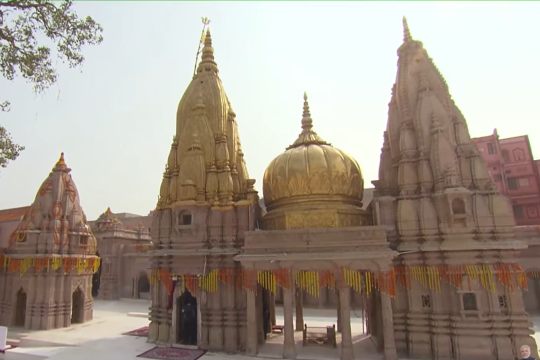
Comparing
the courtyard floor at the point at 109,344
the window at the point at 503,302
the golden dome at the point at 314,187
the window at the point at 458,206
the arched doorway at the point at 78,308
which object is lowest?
the courtyard floor at the point at 109,344

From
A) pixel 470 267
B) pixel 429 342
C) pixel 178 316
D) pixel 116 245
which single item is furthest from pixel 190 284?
pixel 116 245

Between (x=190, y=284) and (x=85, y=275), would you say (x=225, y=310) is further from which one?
(x=85, y=275)

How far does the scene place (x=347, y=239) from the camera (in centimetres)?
1547

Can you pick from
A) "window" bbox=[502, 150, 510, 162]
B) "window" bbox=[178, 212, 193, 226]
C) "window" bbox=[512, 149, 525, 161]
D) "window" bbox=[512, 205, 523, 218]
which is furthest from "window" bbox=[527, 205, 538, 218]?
"window" bbox=[178, 212, 193, 226]

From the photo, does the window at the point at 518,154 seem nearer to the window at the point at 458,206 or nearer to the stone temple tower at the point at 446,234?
the stone temple tower at the point at 446,234

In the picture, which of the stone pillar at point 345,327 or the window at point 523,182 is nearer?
the stone pillar at point 345,327

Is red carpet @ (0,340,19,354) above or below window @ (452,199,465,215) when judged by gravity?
below

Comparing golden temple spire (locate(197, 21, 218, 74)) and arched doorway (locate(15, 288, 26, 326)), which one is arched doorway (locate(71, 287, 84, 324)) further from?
golden temple spire (locate(197, 21, 218, 74))

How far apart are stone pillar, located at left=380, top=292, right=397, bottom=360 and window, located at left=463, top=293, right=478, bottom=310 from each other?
314cm

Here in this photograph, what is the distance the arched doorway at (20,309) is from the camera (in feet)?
80.5

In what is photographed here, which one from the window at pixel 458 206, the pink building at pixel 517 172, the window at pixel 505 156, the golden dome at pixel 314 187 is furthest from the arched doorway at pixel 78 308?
the window at pixel 505 156

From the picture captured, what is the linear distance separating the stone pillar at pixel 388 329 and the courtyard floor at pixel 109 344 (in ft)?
3.35

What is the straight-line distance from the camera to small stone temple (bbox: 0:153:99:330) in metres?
23.7

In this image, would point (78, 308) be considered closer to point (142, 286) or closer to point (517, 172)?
point (142, 286)
